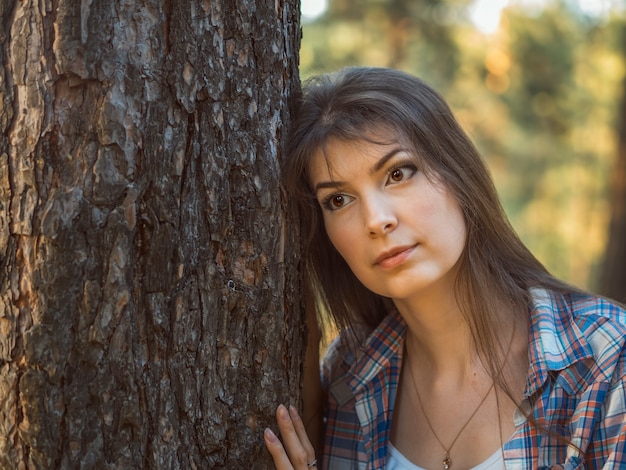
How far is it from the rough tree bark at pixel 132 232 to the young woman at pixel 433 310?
249mm

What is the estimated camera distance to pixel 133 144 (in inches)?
67.2

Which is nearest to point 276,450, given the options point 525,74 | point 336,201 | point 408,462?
point 408,462

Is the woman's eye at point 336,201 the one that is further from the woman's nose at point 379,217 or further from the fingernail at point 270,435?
the fingernail at point 270,435

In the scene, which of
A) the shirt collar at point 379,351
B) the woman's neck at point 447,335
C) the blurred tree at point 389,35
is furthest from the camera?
the blurred tree at point 389,35

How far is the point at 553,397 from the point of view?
206cm

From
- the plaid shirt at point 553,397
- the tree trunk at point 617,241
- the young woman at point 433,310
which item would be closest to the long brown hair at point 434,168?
the young woman at point 433,310

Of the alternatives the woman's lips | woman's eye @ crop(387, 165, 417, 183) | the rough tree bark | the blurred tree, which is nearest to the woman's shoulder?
the woman's lips

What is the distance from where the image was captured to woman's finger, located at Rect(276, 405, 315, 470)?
2.04 meters

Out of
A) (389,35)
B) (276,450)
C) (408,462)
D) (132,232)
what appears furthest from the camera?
(389,35)

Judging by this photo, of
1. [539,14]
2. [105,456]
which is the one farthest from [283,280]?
[539,14]

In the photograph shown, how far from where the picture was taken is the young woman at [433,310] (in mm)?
2053

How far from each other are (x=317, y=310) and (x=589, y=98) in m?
14.7

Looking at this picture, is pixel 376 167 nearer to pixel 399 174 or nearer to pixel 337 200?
pixel 399 174

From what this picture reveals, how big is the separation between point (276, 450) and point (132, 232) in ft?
2.41
